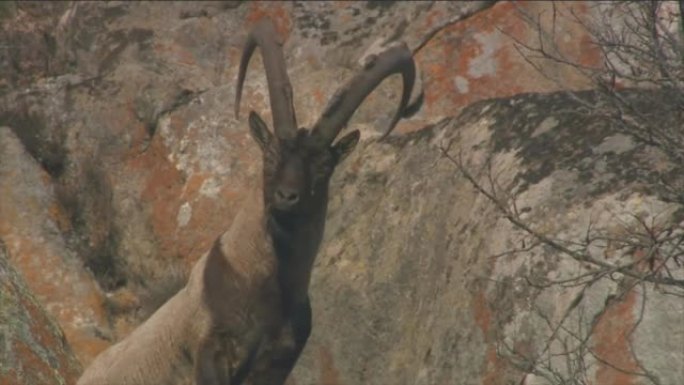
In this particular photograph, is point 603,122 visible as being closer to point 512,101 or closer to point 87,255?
point 512,101

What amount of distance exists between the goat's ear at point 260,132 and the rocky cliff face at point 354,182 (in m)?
1.64

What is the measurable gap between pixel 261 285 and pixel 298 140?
3.04ft

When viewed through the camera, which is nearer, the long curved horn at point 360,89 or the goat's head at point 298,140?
the goat's head at point 298,140

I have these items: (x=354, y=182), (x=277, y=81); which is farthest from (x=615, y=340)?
(x=354, y=182)

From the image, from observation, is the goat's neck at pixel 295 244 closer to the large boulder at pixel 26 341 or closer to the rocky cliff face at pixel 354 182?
the rocky cliff face at pixel 354 182

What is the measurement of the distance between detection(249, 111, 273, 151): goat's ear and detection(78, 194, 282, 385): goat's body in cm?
40

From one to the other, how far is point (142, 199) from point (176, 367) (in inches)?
188

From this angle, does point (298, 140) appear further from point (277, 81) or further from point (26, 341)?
point (26, 341)

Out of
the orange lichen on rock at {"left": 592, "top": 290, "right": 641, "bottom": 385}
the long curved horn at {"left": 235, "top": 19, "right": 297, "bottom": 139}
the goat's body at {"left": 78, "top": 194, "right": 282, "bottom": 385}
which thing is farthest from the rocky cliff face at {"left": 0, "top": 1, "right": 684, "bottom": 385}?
the long curved horn at {"left": 235, "top": 19, "right": 297, "bottom": 139}

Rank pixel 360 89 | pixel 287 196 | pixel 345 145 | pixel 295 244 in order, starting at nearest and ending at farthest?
pixel 287 196 → pixel 295 244 → pixel 345 145 → pixel 360 89

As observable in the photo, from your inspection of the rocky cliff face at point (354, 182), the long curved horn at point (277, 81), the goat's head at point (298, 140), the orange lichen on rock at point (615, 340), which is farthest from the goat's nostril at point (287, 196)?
the orange lichen on rock at point (615, 340)

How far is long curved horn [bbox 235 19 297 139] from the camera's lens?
10281mm

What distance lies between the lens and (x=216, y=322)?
10.3 metres

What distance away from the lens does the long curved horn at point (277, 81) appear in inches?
405
